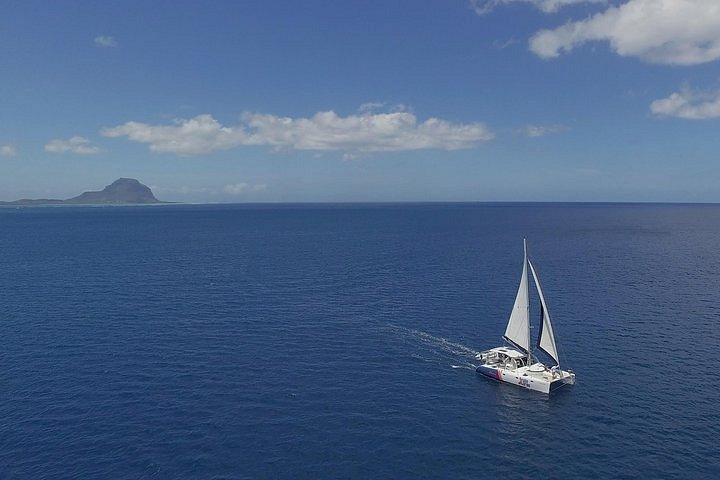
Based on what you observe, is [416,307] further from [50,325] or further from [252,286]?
[50,325]

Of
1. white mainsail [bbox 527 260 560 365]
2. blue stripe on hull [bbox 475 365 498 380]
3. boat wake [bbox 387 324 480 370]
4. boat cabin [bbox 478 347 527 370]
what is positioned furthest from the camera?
boat wake [bbox 387 324 480 370]

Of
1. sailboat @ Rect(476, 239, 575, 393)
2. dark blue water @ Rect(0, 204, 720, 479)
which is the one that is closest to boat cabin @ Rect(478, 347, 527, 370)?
sailboat @ Rect(476, 239, 575, 393)

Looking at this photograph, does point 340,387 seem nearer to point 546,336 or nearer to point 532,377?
point 532,377

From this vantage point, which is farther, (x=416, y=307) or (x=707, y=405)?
(x=416, y=307)

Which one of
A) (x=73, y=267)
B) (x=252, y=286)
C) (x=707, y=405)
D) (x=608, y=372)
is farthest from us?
(x=73, y=267)

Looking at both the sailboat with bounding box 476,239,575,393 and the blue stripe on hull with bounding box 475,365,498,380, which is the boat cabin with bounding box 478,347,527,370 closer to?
Result: the sailboat with bounding box 476,239,575,393

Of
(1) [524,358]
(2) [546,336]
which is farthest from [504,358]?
(2) [546,336]

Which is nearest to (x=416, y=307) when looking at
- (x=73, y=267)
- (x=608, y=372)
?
(x=608, y=372)
